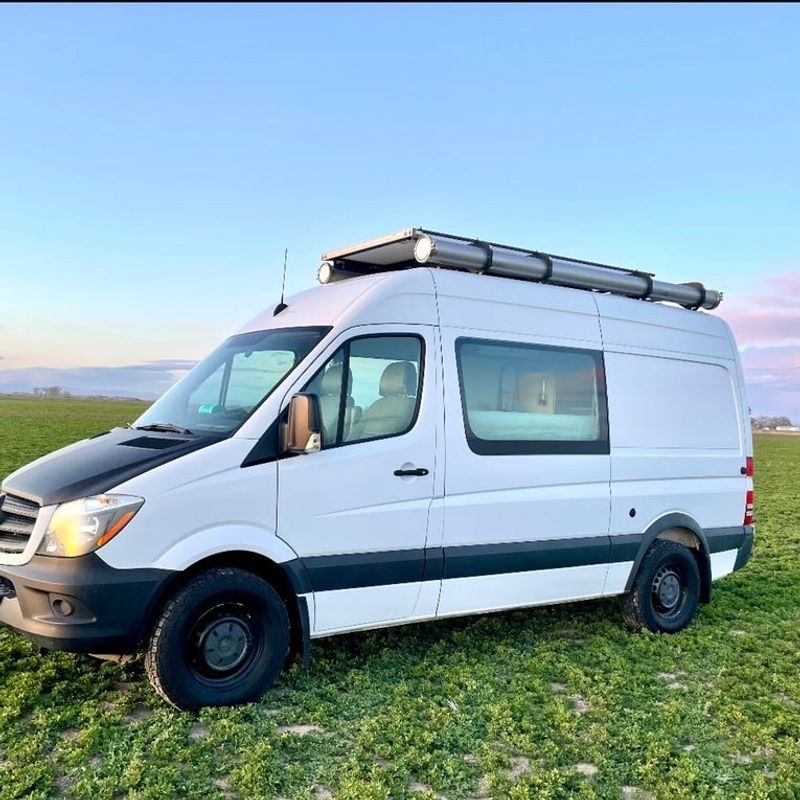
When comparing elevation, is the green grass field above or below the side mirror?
below

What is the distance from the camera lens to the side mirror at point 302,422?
4859 millimetres

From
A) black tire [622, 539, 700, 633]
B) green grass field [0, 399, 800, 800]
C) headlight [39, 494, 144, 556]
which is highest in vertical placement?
headlight [39, 494, 144, 556]

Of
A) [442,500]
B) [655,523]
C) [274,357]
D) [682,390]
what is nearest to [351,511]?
[442,500]

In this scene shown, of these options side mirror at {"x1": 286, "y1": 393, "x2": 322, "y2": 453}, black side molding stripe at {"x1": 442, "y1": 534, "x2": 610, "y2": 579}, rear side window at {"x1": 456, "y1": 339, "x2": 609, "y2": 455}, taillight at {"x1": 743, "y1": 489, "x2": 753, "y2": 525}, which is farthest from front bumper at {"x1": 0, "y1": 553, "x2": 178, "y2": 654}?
taillight at {"x1": 743, "y1": 489, "x2": 753, "y2": 525}

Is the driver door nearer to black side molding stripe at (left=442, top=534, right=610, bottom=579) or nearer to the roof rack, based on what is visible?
black side molding stripe at (left=442, top=534, right=610, bottom=579)

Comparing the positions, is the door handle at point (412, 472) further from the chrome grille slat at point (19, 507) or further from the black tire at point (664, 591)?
the black tire at point (664, 591)

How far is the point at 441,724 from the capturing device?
4.71 m

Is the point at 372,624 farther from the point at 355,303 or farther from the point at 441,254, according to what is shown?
the point at 441,254

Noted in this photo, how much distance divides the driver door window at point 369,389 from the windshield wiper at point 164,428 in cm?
83

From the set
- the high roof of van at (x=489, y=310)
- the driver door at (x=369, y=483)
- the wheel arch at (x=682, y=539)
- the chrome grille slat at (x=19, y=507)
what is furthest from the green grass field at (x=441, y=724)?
the high roof of van at (x=489, y=310)

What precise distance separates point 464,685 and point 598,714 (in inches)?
34.5

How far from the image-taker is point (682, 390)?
7383 millimetres

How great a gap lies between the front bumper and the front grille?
0.25 meters

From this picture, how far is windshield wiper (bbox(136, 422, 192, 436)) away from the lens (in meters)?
5.29
